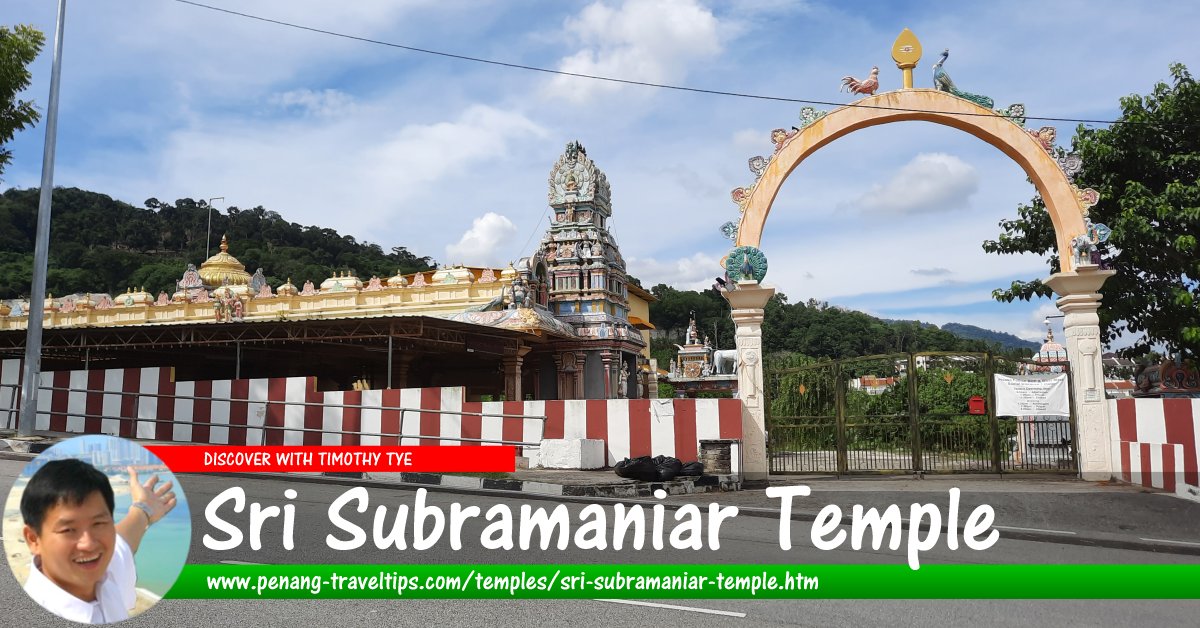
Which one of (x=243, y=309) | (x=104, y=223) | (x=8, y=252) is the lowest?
(x=243, y=309)

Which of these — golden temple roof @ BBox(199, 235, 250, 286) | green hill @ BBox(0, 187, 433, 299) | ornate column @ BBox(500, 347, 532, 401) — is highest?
green hill @ BBox(0, 187, 433, 299)

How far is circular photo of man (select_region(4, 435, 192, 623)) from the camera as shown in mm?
2816

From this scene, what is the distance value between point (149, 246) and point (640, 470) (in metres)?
85.1

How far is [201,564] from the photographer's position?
628cm

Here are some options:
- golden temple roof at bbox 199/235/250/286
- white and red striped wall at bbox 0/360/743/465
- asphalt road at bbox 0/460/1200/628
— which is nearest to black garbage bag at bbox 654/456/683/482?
white and red striped wall at bbox 0/360/743/465

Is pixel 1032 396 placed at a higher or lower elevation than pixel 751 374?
lower

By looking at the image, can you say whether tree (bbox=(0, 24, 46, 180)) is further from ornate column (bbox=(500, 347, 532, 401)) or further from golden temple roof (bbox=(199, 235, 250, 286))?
golden temple roof (bbox=(199, 235, 250, 286))

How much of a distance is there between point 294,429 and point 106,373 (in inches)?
190

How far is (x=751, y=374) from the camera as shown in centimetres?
1398

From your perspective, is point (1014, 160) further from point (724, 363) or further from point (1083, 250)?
point (724, 363)

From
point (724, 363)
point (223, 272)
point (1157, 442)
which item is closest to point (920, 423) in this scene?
point (1157, 442)

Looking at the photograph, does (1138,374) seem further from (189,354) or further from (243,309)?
(243,309)

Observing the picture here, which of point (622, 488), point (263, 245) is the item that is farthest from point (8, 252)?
point (622, 488)

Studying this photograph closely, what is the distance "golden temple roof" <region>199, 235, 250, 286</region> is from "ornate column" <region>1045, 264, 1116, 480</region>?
3360cm
